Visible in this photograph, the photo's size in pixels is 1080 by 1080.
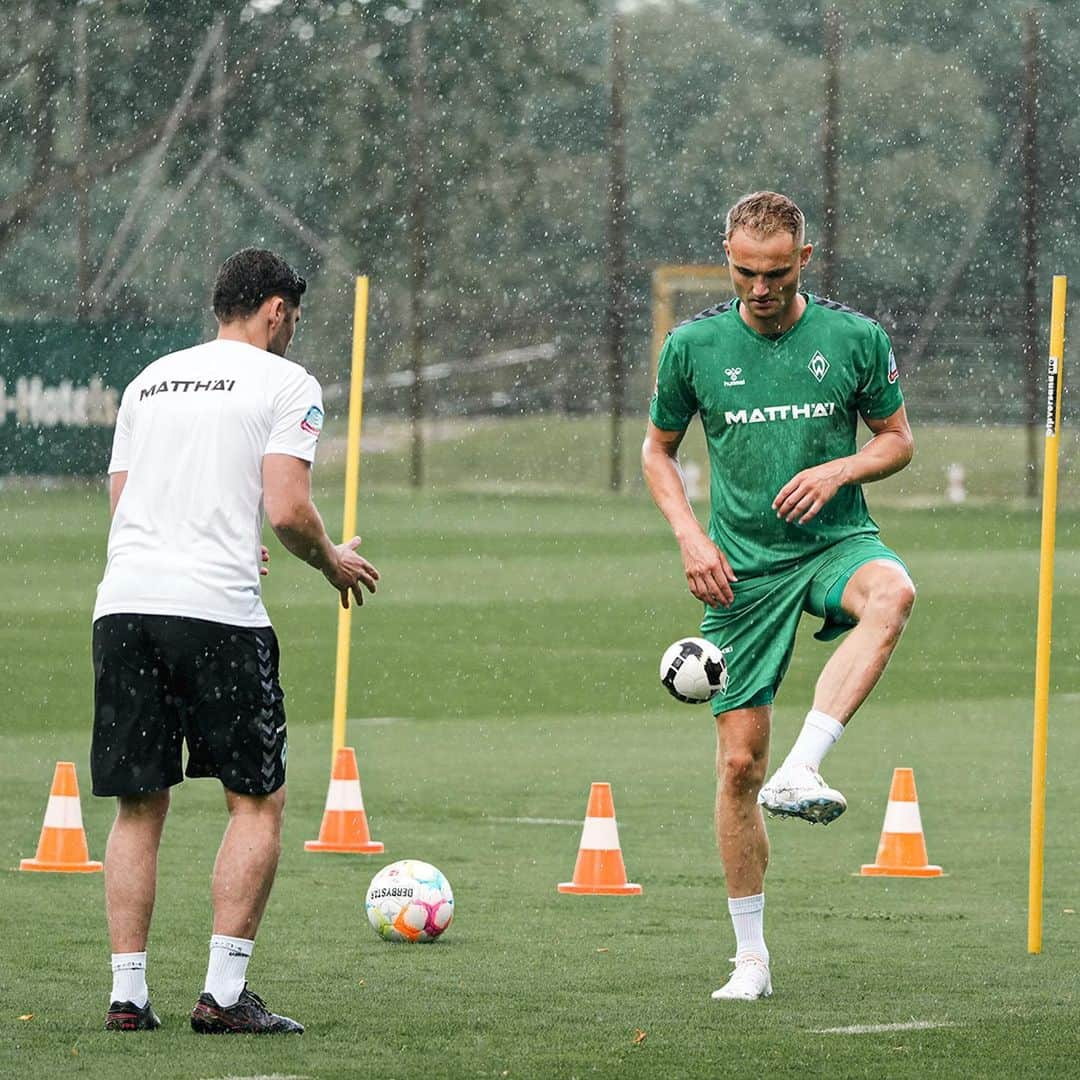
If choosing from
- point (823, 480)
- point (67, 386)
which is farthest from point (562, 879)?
point (67, 386)

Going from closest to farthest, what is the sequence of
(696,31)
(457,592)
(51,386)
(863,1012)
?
(863,1012), (457,592), (51,386), (696,31)

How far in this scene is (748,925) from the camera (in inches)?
283

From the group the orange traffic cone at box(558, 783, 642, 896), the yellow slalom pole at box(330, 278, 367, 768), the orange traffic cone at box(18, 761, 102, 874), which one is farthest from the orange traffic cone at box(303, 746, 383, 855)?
the orange traffic cone at box(558, 783, 642, 896)

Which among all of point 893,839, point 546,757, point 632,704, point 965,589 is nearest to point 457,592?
point 965,589

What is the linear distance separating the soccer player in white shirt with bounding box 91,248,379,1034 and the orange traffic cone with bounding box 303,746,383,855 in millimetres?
3487

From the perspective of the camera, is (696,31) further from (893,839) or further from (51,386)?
(893,839)

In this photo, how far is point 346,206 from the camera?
50031 mm

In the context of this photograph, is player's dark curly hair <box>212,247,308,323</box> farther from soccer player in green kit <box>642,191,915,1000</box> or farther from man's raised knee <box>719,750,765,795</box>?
man's raised knee <box>719,750,765,795</box>

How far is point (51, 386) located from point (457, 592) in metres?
13.5

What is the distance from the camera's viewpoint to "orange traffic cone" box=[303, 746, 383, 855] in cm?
999

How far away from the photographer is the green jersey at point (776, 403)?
7.21 metres

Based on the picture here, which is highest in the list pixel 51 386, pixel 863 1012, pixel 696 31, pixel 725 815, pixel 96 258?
pixel 696 31

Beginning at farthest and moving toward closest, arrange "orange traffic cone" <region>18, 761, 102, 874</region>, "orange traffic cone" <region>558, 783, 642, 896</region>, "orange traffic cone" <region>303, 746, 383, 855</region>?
"orange traffic cone" <region>303, 746, 383, 855</region>
"orange traffic cone" <region>18, 761, 102, 874</region>
"orange traffic cone" <region>558, 783, 642, 896</region>

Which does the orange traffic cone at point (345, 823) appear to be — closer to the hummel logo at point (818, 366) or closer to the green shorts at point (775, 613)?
the green shorts at point (775, 613)
